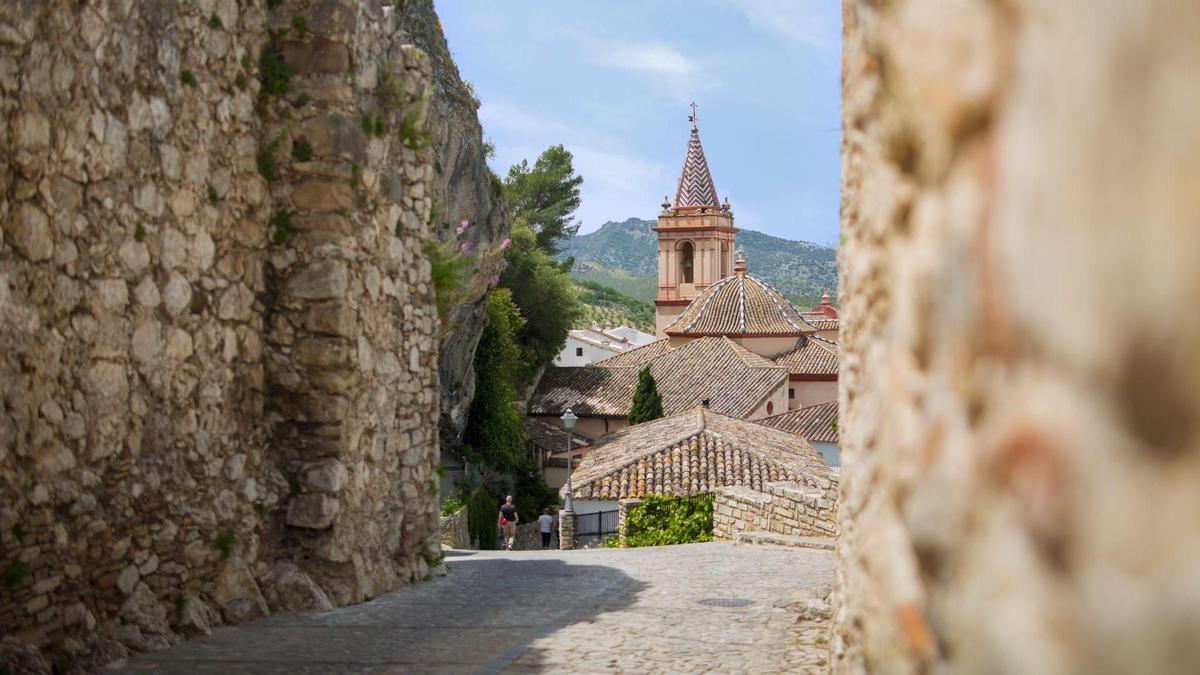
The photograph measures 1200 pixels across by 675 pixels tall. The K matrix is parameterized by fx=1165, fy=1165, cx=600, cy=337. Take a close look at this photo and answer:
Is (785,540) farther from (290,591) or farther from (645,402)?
(645,402)

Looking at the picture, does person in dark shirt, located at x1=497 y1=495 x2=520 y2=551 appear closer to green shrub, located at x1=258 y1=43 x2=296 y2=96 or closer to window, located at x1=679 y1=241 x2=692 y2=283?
green shrub, located at x1=258 y1=43 x2=296 y2=96

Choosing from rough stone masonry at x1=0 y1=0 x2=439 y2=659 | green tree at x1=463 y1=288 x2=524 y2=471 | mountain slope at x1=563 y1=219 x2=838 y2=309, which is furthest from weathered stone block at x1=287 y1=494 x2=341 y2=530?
mountain slope at x1=563 y1=219 x2=838 y2=309

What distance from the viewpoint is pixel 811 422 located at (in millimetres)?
38906

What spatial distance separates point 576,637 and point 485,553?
6.36 m

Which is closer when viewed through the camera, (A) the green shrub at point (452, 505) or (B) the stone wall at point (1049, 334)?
(B) the stone wall at point (1049, 334)

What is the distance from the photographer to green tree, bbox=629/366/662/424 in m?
39.0

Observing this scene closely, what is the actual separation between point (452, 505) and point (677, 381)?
64.8 ft

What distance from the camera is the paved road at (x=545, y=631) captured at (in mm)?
5461

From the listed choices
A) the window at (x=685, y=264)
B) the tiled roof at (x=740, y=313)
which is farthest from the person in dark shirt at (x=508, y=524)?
the window at (x=685, y=264)

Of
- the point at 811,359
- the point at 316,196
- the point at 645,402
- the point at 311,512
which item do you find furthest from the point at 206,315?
the point at 811,359

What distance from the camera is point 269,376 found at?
711cm

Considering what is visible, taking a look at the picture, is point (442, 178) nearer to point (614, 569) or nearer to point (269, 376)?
point (614, 569)

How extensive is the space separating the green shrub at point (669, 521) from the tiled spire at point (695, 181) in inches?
1689

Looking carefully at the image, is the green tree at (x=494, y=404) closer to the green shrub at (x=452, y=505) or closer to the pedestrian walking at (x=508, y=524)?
the green shrub at (x=452, y=505)
